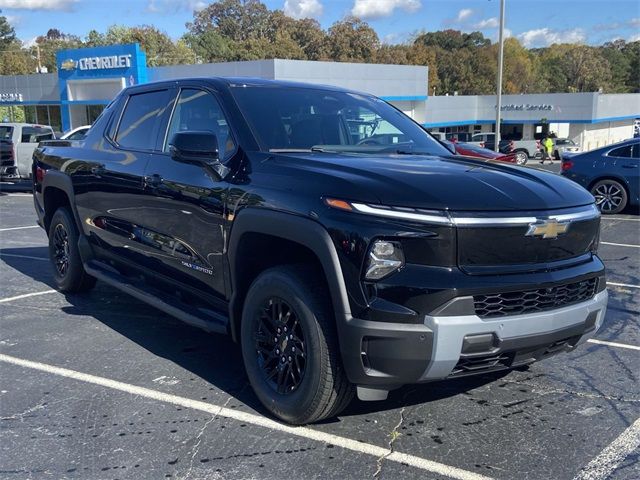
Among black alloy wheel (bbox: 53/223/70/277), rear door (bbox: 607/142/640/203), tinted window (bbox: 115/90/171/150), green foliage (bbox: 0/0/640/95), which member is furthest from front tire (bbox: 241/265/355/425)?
green foliage (bbox: 0/0/640/95)

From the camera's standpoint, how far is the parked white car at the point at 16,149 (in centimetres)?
1683

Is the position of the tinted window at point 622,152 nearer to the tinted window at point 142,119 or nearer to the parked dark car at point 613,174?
the parked dark car at point 613,174

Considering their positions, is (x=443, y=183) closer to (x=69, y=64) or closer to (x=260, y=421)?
(x=260, y=421)

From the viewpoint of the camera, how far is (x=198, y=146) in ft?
12.5

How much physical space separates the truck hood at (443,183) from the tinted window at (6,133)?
15743mm

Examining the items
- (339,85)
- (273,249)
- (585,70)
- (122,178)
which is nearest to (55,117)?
(339,85)

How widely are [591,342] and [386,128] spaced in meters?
2.36

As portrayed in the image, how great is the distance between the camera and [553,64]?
99.6 meters

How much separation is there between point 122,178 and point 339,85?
2847cm

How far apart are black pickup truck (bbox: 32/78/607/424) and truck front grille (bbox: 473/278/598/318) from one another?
0.03 ft

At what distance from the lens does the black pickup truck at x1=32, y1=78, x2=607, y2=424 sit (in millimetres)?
3000

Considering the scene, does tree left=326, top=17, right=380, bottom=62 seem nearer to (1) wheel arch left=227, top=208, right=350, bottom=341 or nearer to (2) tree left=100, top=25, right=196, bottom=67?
(2) tree left=100, top=25, right=196, bottom=67

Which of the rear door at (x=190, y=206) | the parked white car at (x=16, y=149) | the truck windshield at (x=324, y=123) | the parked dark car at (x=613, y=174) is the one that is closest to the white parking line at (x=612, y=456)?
the truck windshield at (x=324, y=123)

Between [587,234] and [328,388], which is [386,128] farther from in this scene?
[328,388]
